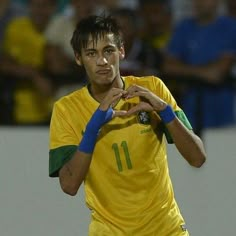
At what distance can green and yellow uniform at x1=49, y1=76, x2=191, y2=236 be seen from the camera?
439cm

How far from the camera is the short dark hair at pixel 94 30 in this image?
14.2 feet

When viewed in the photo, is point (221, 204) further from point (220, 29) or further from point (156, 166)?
point (156, 166)

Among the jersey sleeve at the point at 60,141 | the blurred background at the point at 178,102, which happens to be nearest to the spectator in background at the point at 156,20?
the blurred background at the point at 178,102

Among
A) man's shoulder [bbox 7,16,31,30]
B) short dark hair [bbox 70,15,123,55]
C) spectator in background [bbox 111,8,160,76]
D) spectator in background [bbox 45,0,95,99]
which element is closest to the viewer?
short dark hair [bbox 70,15,123,55]

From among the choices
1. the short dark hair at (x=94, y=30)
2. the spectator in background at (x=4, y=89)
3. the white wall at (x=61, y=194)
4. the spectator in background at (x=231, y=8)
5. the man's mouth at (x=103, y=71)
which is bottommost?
the white wall at (x=61, y=194)

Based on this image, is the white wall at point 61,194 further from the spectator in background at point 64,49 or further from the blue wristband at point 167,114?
the blue wristband at point 167,114

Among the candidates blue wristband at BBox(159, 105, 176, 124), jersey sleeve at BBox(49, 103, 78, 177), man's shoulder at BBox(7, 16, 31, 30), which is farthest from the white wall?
blue wristband at BBox(159, 105, 176, 124)

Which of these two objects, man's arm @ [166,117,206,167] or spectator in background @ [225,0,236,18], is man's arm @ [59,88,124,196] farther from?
spectator in background @ [225,0,236,18]

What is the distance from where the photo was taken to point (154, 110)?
→ 4188 mm

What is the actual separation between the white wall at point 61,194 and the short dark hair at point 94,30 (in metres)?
2.70

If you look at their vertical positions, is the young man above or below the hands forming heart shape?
below

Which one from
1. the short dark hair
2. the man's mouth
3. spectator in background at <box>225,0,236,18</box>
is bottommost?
the man's mouth

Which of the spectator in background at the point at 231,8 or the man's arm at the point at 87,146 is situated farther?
the spectator in background at the point at 231,8

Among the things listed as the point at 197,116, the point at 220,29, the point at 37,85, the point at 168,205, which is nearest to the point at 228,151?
the point at 197,116
